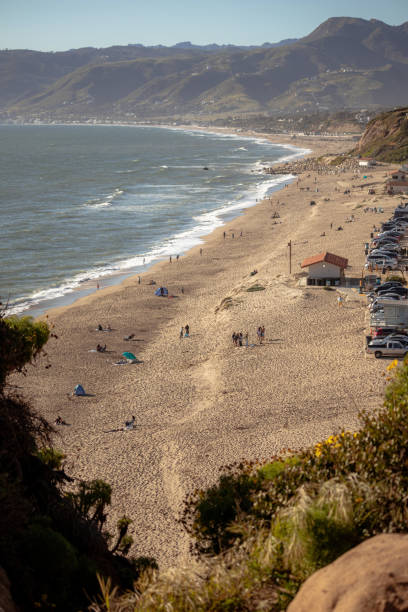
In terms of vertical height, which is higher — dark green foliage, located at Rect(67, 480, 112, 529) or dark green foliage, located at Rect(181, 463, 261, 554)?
dark green foliage, located at Rect(181, 463, 261, 554)

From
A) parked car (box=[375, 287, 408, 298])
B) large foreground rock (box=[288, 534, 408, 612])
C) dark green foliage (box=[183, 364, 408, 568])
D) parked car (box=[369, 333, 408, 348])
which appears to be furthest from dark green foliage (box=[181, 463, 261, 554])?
parked car (box=[375, 287, 408, 298])

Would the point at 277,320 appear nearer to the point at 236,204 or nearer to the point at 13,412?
the point at 13,412

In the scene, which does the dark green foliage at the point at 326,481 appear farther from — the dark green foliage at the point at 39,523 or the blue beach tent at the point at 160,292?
the blue beach tent at the point at 160,292

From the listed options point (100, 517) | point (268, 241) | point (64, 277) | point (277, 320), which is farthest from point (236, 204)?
point (100, 517)

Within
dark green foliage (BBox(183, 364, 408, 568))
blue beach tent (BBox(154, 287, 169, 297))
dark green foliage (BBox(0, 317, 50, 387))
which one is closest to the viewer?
dark green foliage (BBox(183, 364, 408, 568))

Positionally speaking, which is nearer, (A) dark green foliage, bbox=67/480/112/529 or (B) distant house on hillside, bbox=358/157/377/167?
(A) dark green foliage, bbox=67/480/112/529

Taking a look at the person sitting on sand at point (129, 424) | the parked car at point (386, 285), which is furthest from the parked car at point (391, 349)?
the person sitting on sand at point (129, 424)

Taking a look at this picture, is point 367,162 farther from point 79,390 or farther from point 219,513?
point 219,513

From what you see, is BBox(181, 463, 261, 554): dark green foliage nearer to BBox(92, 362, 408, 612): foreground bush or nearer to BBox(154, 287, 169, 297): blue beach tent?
BBox(92, 362, 408, 612): foreground bush
